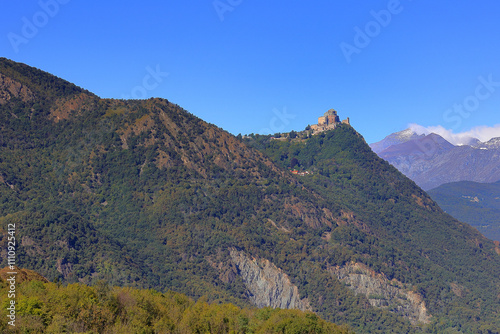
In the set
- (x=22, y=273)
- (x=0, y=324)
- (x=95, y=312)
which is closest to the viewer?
(x=0, y=324)

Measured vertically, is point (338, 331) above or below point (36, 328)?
above

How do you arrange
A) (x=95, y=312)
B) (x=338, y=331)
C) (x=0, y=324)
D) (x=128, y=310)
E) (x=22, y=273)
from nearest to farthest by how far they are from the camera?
(x=0, y=324), (x=95, y=312), (x=128, y=310), (x=22, y=273), (x=338, y=331)

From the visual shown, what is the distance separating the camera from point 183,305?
16838 centimetres

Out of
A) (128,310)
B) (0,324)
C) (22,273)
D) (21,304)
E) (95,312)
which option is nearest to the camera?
(0,324)

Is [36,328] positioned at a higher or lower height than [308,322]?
lower

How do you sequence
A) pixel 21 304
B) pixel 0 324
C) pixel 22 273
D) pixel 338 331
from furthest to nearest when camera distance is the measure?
pixel 338 331 < pixel 22 273 < pixel 21 304 < pixel 0 324

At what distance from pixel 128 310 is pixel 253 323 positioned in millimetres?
26782

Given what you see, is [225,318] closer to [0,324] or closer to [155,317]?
[155,317]

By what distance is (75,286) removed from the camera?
146250mm

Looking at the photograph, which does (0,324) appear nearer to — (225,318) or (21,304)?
(21,304)

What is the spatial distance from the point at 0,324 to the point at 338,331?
7575cm

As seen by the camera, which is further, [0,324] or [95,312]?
[95,312]

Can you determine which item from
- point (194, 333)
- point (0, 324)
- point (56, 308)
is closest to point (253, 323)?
point (194, 333)

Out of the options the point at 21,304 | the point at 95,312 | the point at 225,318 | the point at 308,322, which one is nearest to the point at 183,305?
the point at 225,318
